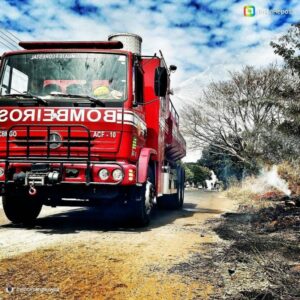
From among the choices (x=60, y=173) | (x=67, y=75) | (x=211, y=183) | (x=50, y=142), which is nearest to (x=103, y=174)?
(x=60, y=173)

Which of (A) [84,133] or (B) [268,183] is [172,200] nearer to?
(A) [84,133]

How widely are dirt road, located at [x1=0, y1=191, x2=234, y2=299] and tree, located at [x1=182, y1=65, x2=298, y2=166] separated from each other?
18558 mm

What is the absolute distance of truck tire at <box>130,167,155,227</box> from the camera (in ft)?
20.8

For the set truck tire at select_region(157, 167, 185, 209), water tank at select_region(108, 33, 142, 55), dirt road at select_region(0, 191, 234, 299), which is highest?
water tank at select_region(108, 33, 142, 55)

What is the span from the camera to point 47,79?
20.7 feet

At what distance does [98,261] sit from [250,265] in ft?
5.16

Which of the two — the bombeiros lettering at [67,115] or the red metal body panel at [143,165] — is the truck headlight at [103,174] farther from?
the bombeiros lettering at [67,115]

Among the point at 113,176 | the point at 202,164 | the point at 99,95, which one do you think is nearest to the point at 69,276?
the point at 113,176

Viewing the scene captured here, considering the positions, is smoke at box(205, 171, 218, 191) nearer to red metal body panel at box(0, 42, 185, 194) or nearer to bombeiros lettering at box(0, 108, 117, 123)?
red metal body panel at box(0, 42, 185, 194)

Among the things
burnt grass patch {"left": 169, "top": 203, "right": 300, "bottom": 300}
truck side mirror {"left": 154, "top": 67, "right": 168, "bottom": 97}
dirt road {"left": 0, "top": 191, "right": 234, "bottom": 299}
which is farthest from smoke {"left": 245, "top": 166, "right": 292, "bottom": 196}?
dirt road {"left": 0, "top": 191, "right": 234, "bottom": 299}

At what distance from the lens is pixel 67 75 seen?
248 inches

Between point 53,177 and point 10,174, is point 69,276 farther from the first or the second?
point 10,174

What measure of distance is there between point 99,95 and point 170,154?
4.16 m

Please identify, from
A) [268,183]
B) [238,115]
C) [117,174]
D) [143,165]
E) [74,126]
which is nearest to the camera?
[117,174]
